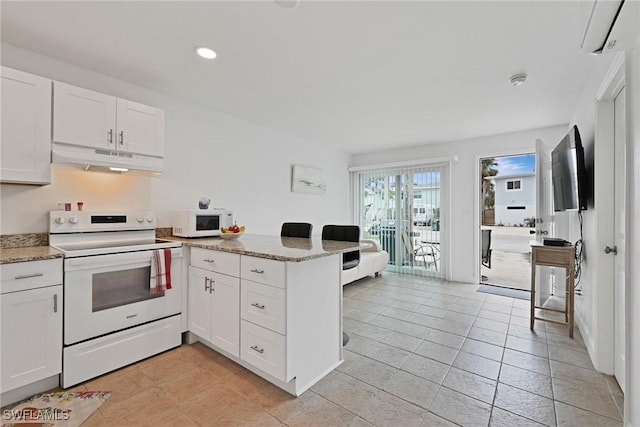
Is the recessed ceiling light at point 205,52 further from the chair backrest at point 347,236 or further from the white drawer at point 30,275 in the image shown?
the chair backrest at point 347,236

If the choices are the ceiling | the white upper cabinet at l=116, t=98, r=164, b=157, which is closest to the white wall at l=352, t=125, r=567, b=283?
the ceiling

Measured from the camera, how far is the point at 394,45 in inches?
78.1

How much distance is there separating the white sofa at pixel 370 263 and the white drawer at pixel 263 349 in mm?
2201

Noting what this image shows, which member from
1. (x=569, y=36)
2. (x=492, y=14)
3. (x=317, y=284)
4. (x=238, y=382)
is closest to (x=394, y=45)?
(x=492, y=14)

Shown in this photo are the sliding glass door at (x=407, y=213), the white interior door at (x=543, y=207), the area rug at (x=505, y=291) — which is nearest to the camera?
the white interior door at (x=543, y=207)

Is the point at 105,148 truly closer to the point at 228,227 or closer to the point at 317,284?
the point at 228,227

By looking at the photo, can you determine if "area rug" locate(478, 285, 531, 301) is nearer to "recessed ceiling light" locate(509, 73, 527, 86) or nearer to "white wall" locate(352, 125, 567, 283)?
"white wall" locate(352, 125, 567, 283)

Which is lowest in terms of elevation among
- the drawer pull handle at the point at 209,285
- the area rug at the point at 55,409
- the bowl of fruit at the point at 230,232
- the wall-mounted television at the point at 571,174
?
the area rug at the point at 55,409

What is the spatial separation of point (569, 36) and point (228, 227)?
3.11m

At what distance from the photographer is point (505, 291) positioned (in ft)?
13.4

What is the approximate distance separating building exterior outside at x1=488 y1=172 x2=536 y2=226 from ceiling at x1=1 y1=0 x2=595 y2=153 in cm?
709

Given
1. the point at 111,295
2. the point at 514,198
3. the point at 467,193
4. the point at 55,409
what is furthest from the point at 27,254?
the point at 514,198

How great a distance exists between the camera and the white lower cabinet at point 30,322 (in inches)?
62.6

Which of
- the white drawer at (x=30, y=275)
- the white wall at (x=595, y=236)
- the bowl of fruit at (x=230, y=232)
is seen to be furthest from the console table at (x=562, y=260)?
the white drawer at (x=30, y=275)
